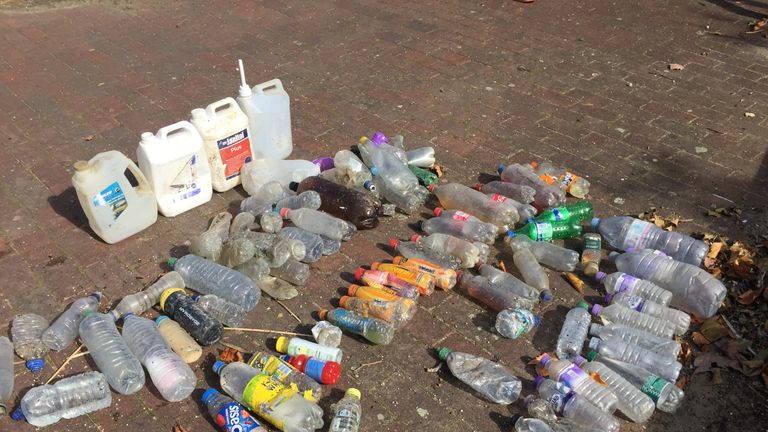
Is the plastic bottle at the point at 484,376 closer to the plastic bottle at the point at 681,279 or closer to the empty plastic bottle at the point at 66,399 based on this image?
the plastic bottle at the point at 681,279

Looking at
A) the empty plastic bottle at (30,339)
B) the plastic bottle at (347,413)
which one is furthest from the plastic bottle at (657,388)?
the empty plastic bottle at (30,339)

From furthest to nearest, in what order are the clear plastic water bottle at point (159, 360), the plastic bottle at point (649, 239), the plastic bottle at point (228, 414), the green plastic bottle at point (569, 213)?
the green plastic bottle at point (569, 213) → the plastic bottle at point (649, 239) → the clear plastic water bottle at point (159, 360) → the plastic bottle at point (228, 414)

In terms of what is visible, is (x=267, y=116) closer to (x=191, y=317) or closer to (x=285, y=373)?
(x=191, y=317)

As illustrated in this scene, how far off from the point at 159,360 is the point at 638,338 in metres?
2.70

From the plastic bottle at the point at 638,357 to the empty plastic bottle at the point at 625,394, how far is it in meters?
0.13

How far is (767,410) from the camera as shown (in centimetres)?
334

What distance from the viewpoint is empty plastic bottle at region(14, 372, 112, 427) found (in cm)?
328

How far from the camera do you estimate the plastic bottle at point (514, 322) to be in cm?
372

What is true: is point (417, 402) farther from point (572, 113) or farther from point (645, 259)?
point (572, 113)

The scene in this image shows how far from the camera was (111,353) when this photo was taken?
353 cm

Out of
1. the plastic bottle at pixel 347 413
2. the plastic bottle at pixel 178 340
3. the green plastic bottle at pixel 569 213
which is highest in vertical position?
the green plastic bottle at pixel 569 213

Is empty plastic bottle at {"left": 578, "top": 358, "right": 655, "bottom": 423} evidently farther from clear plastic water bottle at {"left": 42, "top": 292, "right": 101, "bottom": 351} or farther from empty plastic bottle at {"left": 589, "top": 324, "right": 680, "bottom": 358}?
clear plastic water bottle at {"left": 42, "top": 292, "right": 101, "bottom": 351}

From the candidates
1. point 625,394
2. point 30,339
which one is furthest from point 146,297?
point 625,394

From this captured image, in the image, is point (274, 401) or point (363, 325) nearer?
point (274, 401)
